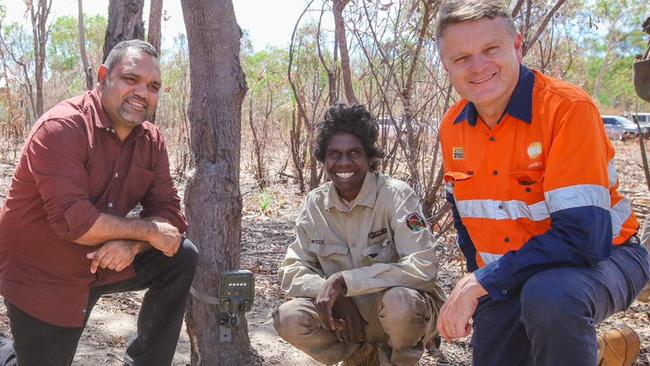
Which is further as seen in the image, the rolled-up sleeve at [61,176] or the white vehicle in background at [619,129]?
the white vehicle in background at [619,129]

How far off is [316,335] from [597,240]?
1.35m

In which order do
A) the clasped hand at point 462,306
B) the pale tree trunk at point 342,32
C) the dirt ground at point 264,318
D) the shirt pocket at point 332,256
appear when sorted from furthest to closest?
the pale tree trunk at point 342,32 < the dirt ground at point 264,318 < the shirt pocket at point 332,256 < the clasped hand at point 462,306

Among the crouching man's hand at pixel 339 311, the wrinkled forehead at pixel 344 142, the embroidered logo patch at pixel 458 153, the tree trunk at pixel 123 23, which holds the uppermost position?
the tree trunk at pixel 123 23

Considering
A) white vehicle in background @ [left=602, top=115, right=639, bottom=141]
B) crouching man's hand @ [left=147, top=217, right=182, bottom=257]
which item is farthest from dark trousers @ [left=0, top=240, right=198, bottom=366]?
white vehicle in background @ [left=602, top=115, right=639, bottom=141]

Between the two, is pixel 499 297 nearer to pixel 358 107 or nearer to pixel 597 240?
pixel 597 240

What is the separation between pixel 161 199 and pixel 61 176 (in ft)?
1.75

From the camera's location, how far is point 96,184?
2.88 meters

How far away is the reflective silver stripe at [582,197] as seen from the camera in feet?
6.94

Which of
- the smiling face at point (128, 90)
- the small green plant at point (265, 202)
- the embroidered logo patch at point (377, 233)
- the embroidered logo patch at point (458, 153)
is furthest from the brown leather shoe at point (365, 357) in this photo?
the small green plant at point (265, 202)

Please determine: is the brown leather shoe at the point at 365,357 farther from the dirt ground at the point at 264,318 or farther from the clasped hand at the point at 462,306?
the clasped hand at the point at 462,306

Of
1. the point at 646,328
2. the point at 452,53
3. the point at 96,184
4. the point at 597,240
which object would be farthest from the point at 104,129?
the point at 646,328

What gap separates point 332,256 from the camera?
10.6 feet

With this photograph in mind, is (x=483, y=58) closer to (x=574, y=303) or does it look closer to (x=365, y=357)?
(x=574, y=303)

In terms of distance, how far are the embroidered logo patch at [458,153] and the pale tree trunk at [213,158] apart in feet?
3.46
